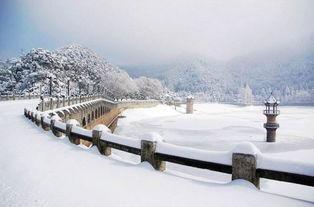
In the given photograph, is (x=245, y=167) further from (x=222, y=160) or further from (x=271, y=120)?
(x=271, y=120)

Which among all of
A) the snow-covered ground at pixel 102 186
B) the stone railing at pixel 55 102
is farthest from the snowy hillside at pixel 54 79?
the snow-covered ground at pixel 102 186

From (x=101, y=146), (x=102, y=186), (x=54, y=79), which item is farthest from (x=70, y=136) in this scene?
(x=54, y=79)

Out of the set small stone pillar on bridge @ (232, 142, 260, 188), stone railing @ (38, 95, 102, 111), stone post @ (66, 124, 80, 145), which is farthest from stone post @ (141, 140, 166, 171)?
stone railing @ (38, 95, 102, 111)

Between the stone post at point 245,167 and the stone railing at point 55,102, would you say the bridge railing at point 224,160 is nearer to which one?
the stone post at point 245,167

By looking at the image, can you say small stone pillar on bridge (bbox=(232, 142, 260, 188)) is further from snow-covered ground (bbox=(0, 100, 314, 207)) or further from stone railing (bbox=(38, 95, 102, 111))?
stone railing (bbox=(38, 95, 102, 111))

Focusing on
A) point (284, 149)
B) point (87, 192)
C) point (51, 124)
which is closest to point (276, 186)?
point (51, 124)

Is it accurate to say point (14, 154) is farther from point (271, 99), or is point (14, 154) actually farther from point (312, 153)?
point (271, 99)

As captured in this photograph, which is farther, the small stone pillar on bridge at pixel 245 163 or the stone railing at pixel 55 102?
the stone railing at pixel 55 102

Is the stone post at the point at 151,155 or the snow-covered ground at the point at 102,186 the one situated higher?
the stone post at the point at 151,155

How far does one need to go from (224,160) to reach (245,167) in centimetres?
52

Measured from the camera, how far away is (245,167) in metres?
7.06

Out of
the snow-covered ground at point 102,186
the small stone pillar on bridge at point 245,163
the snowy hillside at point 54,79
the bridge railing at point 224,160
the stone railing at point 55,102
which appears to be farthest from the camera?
the snowy hillside at point 54,79

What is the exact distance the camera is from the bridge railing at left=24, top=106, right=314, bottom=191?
6.48 meters

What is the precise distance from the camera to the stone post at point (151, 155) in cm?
869
